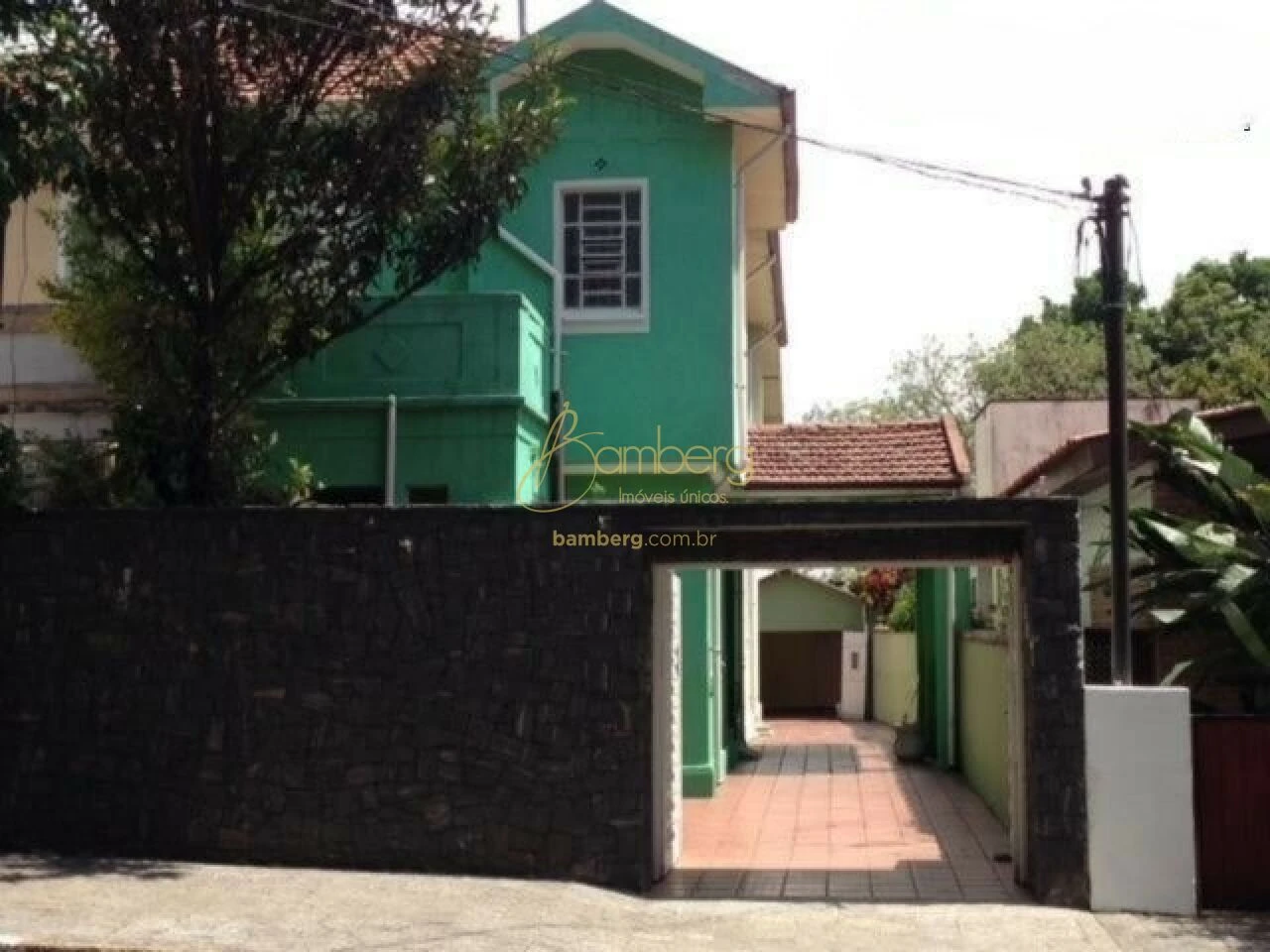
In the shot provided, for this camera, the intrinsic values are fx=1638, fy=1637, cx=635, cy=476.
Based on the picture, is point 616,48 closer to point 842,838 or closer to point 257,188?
point 257,188

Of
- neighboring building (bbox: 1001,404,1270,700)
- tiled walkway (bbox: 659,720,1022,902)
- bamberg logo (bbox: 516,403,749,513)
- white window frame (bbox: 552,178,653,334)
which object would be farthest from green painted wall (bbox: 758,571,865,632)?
neighboring building (bbox: 1001,404,1270,700)

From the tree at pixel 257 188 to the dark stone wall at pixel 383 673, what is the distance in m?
1.47

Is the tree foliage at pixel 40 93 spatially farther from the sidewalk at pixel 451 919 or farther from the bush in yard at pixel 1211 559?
the bush in yard at pixel 1211 559

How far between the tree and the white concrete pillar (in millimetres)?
6400

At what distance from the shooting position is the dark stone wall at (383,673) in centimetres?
1141

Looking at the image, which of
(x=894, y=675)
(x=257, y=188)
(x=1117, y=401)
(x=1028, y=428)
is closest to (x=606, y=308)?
(x=257, y=188)

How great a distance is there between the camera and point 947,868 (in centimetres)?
1254

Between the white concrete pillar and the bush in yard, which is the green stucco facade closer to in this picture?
the bush in yard

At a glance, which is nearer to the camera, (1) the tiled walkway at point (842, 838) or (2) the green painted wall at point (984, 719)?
(1) the tiled walkway at point (842, 838)

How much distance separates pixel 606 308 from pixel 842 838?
18.7ft

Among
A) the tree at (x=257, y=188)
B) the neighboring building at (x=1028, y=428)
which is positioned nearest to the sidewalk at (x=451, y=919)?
the tree at (x=257, y=188)

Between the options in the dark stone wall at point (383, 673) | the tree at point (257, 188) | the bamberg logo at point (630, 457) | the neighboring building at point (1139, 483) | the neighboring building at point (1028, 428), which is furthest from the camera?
the neighboring building at point (1028, 428)

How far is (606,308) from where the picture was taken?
16.4m

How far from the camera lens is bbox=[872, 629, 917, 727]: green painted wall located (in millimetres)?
26328
